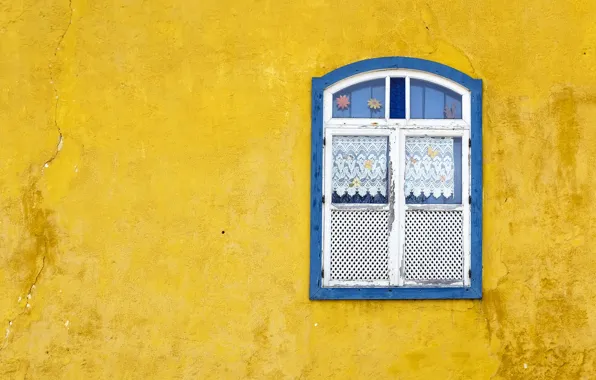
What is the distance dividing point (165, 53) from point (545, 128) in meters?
2.40

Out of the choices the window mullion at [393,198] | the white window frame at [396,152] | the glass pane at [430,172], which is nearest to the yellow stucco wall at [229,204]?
the white window frame at [396,152]

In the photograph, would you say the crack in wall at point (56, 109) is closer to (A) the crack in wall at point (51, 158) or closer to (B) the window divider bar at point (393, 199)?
(A) the crack in wall at point (51, 158)

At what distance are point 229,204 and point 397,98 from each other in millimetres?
1226

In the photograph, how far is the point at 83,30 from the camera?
4707mm

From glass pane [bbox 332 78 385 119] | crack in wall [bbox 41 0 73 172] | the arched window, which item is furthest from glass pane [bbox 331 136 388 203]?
crack in wall [bbox 41 0 73 172]

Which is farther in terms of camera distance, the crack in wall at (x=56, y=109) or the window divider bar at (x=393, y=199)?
the window divider bar at (x=393, y=199)

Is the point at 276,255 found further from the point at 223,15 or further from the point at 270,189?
the point at 223,15

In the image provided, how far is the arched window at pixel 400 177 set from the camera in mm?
4746

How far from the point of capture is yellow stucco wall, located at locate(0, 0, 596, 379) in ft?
15.2

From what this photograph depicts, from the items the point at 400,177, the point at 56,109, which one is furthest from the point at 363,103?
the point at 56,109

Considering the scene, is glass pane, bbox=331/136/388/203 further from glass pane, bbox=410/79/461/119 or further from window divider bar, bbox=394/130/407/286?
glass pane, bbox=410/79/461/119

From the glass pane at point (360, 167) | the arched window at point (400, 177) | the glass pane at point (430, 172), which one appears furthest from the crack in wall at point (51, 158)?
the glass pane at point (430, 172)

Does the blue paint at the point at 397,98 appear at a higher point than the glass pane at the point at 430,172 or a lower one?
higher

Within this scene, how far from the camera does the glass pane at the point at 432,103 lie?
4820 mm
